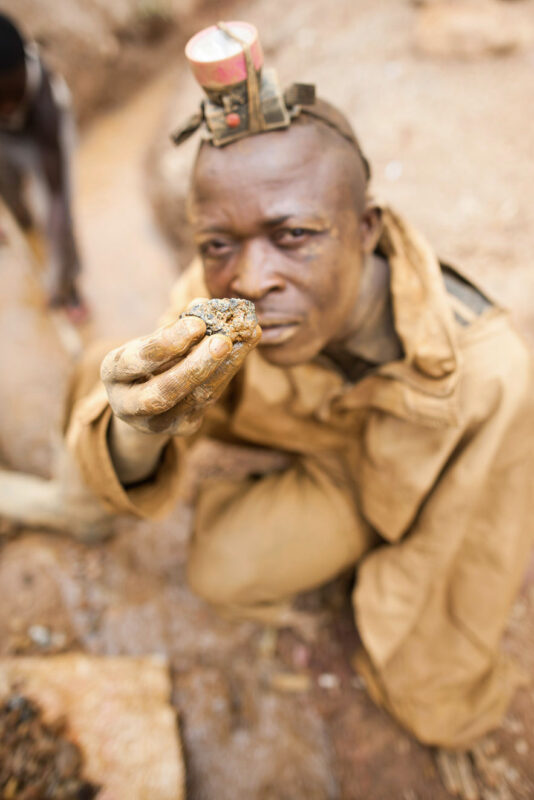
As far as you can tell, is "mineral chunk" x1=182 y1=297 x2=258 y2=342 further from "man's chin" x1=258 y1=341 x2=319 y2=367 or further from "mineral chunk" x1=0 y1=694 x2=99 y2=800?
"mineral chunk" x1=0 y1=694 x2=99 y2=800

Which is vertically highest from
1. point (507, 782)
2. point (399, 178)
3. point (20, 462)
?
point (399, 178)

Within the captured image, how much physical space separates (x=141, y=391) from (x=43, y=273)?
9.88ft

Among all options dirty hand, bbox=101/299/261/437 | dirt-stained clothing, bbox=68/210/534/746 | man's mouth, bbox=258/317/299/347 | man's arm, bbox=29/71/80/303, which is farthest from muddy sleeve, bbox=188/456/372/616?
man's arm, bbox=29/71/80/303

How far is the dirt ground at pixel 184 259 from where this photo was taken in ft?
6.28

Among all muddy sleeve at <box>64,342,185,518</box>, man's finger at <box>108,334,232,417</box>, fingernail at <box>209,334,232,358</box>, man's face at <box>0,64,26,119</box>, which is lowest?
muddy sleeve at <box>64,342,185,518</box>

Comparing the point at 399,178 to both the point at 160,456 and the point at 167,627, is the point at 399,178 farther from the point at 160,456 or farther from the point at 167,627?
the point at 167,627

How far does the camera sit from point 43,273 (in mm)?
3600

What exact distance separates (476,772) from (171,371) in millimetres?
1839

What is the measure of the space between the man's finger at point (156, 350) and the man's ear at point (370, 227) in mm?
807

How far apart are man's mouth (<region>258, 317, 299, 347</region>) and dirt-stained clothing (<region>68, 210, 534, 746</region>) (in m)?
0.29

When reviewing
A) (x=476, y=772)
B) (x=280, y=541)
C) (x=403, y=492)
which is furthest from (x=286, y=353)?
(x=476, y=772)

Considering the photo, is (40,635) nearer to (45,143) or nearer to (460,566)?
(460,566)

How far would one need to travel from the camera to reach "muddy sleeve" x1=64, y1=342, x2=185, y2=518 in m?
1.36

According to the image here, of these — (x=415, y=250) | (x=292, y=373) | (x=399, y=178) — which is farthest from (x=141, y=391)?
(x=399, y=178)
